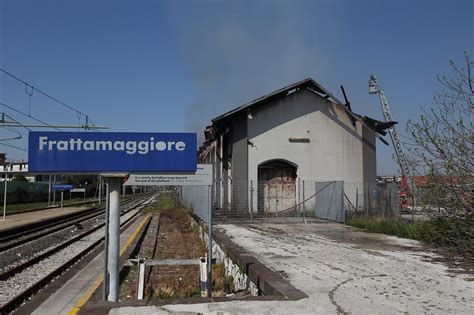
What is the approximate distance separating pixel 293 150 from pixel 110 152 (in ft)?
58.8

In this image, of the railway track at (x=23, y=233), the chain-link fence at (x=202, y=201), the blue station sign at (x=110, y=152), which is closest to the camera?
the blue station sign at (x=110, y=152)

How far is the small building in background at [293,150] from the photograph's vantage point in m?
22.8

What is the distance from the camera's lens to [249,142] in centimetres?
2305

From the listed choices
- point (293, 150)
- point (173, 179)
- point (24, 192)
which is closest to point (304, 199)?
point (293, 150)

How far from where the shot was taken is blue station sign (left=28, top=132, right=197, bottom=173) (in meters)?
6.11

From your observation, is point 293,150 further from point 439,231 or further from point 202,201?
point 439,231

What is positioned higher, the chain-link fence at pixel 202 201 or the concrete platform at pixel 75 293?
the chain-link fence at pixel 202 201

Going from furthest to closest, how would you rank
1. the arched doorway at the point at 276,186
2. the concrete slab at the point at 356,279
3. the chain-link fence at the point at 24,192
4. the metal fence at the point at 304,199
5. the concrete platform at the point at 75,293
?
1. the chain-link fence at the point at 24,192
2. the arched doorway at the point at 276,186
3. the metal fence at the point at 304,199
4. the concrete platform at the point at 75,293
5. the concrete slab at the point at 356,279

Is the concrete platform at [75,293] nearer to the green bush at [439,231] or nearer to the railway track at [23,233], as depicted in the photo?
the railway track at [23,233]

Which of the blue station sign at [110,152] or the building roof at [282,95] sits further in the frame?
the building roof at [282,95]

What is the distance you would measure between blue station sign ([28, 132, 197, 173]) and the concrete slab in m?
Answer: 1.88

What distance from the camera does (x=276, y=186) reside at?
23.5 metres

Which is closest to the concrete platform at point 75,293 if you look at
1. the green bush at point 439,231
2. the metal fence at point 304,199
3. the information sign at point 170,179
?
the information sign at point 170,179

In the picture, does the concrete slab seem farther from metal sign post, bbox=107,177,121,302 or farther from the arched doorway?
the arched doorway
